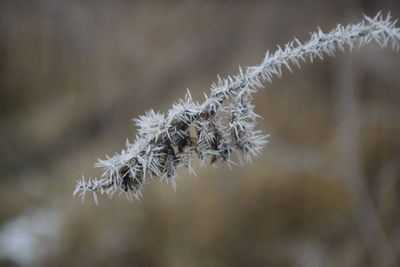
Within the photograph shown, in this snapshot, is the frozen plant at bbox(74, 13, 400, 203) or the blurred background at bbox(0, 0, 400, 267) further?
the blurred background at bbox(0, 0, 400, 267)

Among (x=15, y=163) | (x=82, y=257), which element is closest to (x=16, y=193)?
(x=15, y=163)

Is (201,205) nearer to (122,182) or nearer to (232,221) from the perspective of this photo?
(232,221)

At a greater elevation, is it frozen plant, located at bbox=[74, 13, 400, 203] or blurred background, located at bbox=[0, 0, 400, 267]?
blurred background, located at bbox=[0, 0, 400, 267]

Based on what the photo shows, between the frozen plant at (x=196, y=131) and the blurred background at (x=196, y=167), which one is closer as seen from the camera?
the frozen plant at (x=196, y=131)

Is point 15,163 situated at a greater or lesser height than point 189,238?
greater

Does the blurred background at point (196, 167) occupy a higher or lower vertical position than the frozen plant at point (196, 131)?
higher
